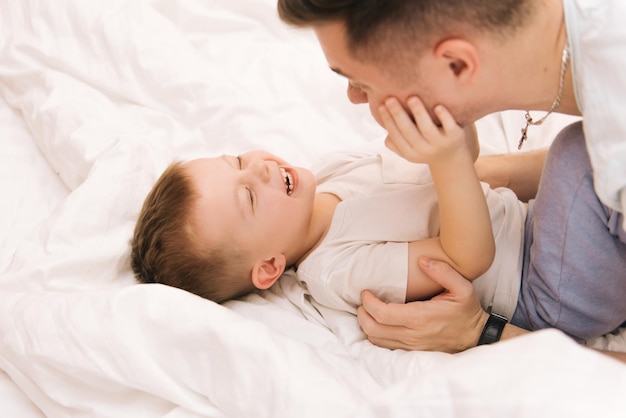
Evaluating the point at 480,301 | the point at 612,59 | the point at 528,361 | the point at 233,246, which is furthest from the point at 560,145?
the point at 233,246

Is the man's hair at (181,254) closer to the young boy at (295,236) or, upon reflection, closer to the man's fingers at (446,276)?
the young boy at (295,236)

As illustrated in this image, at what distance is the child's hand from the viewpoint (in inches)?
39.4

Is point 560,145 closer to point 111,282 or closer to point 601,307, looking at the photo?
point 601,307

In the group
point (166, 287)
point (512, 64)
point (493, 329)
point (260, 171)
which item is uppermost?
point (512, 64)

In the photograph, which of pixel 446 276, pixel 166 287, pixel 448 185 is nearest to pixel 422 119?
pixel 448 185

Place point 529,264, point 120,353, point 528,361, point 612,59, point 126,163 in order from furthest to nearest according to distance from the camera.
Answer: point 126,163 → point 529,264 → point 120,353 → point 612,59 → point 528,361

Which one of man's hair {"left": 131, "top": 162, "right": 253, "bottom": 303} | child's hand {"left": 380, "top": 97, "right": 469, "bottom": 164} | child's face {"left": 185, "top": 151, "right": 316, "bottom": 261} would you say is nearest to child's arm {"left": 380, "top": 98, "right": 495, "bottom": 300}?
child's hand {"left": 380, "top": 97, "right": 469, "bottom": 164}

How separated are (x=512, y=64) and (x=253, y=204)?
1.82 feet

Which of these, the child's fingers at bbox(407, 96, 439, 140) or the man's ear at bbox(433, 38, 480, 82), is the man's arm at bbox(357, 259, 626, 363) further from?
the man's ear at bbox(433, 38, 480, 82)

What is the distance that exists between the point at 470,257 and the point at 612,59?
0.42m

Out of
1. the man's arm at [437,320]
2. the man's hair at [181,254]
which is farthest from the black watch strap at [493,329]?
the man's hair at [181,254]

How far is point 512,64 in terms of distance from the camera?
0.94 metres

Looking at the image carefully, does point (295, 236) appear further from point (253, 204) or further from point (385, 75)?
point (385, 75)

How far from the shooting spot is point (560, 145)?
1.05 meters
